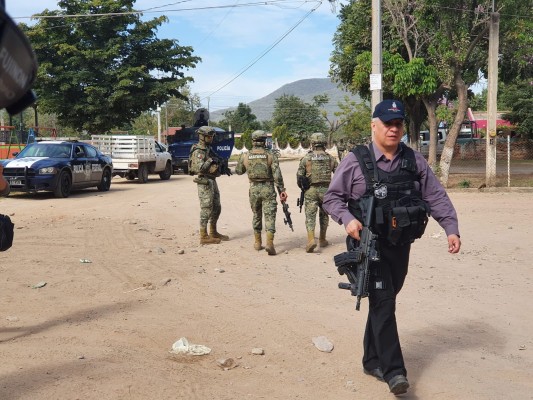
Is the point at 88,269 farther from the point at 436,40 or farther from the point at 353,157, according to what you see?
the point at 436,40

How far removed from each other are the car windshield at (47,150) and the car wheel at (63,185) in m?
0.67

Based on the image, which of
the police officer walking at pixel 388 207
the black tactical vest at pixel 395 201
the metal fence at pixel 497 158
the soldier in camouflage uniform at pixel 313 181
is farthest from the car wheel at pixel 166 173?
the black tactical vest at pixel 395 201

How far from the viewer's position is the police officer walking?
404 centimetres

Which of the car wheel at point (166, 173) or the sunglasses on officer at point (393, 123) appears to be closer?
the sunglasses on officer at point (393, 123)

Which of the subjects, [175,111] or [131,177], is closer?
[131,177]

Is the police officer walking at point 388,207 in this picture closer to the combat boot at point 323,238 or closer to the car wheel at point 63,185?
the combat boot at point 323,238

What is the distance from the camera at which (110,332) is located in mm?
5500

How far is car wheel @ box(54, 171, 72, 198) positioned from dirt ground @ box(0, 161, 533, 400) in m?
5.73

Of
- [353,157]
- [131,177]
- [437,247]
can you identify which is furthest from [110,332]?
[131,177]

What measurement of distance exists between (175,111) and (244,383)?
8146 cm

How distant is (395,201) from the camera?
407 centimetres

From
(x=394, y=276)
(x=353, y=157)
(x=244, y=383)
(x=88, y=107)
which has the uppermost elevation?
(x=88, y=107)

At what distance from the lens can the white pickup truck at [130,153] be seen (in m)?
23.9

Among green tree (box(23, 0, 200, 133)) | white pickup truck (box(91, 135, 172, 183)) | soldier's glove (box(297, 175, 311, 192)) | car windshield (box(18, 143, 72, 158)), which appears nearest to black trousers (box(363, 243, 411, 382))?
soldier's glove (box(297, 175, 311, 192))
